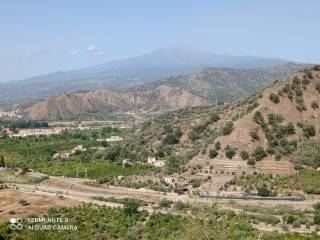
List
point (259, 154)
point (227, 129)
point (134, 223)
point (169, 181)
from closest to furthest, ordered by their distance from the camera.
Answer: point (134, 223), point (169, 181), point (259, 154), point (227, 129)

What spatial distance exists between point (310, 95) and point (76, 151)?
4362cm

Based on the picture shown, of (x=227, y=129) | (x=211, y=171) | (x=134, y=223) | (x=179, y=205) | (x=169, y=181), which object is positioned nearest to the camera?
(x=134, y=223)

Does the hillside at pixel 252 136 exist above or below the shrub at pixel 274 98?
below

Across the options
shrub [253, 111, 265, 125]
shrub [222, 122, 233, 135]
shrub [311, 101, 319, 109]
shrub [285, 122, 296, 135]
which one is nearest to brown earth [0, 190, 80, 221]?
shrub [222, 122, 233, 135]

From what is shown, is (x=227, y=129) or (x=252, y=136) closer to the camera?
(x=252, y=136)

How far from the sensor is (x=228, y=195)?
199 ft

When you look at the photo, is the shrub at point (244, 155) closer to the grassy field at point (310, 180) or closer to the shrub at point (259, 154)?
the shrub at point (259, 154)

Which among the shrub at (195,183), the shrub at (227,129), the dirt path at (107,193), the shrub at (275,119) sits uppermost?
the shrub at (275,119)

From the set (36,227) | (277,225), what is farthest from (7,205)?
(277,225)

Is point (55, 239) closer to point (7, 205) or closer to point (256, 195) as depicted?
point (7, 205)

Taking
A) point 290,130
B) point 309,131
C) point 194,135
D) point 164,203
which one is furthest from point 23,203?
point 309,131

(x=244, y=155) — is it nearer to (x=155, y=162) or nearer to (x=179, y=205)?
(x=155, y=162)

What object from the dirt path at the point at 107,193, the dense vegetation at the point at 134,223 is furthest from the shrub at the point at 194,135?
the dense vegetation at the point at 134,223

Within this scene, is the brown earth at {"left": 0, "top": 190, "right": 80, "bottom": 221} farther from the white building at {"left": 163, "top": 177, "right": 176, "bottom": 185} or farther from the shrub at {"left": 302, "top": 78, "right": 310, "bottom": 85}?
the shrub at {"left": 302, "top": 78, "right": 310, "bottom": 85}
